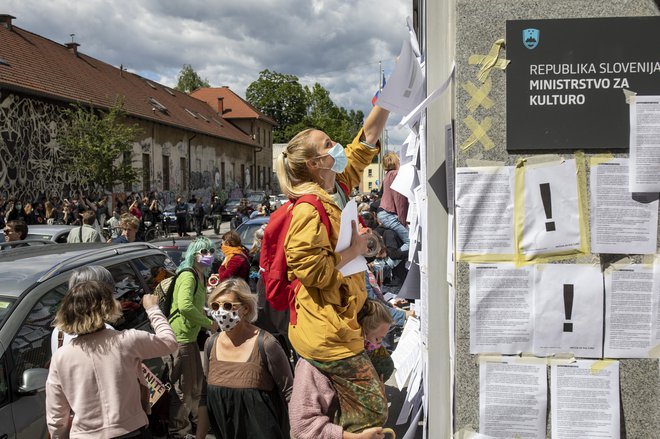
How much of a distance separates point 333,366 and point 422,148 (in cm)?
97

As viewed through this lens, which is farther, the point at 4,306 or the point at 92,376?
the point at 4,306

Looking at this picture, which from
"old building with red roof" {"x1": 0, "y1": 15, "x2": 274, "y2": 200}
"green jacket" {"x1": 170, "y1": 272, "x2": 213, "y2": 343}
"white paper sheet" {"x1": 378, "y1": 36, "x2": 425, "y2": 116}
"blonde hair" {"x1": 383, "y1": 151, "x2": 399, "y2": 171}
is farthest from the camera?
"old building with red roof" {"x1": 0, "y1": 15, "x2": 274, "y2": 200}

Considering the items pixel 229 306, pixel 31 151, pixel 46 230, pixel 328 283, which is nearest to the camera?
pixel 328 283

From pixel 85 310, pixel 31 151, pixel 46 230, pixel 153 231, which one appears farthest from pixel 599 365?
pixel 31 151

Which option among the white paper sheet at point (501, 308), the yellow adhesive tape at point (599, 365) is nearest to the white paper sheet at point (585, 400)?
the yellow adhesive tape at point (599, 365)

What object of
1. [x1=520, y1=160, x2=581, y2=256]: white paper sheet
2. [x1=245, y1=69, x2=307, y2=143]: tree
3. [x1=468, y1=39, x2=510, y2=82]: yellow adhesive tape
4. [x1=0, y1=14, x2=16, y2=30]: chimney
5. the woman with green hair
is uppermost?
[x1=245, y1=69, x2=307, y2=143]: tree

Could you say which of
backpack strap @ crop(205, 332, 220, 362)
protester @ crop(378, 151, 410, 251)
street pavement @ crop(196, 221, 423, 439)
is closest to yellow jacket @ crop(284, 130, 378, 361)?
backpack strap @ crop(205, 332, 220, 362)

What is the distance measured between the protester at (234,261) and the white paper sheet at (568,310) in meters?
5.48

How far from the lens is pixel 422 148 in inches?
94.0

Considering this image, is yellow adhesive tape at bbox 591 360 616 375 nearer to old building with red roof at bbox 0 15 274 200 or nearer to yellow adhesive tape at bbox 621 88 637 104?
yellow adhesive tape at bbox 621 88 637 104

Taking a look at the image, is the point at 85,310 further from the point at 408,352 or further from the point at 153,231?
the point at 153,231

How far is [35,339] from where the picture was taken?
12.9 ft

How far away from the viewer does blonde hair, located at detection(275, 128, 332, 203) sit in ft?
8.28

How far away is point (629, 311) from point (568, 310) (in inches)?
7.8
